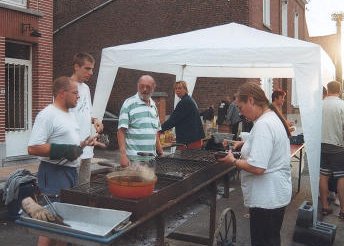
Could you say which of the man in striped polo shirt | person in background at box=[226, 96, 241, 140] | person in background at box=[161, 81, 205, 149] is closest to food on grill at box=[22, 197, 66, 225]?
the man in striped polo shirt

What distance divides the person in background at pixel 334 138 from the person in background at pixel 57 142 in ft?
12.9

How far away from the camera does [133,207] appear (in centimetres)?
297

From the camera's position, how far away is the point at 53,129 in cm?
376

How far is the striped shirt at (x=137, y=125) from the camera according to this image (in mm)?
5133

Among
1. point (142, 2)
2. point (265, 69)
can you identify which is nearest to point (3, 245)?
point (265, 69)

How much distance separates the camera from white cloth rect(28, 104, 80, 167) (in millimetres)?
3688

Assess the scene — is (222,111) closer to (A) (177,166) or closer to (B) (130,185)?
(A) (177,166)

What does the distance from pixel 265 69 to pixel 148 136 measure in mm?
5650

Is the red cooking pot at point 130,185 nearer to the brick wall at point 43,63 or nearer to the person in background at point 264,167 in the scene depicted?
the person in background at point 264,167

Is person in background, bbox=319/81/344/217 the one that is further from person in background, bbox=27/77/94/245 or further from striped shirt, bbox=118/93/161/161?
person in background, bbox=27/77/94/245

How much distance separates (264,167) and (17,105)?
8.07 metres

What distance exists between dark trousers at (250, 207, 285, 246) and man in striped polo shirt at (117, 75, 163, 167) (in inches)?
74.5

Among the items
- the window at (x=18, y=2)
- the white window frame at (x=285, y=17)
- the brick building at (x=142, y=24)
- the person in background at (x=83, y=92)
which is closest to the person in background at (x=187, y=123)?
the person in background at (x=83, y=92)

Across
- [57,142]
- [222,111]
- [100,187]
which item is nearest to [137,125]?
[57,142]
